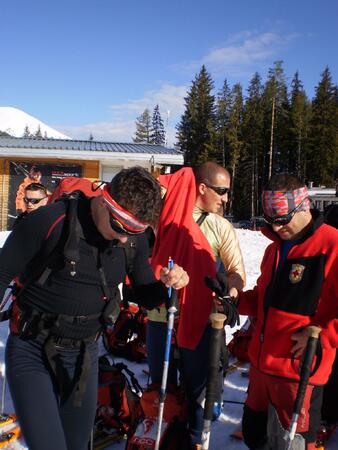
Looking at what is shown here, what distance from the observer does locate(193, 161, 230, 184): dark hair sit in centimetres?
323

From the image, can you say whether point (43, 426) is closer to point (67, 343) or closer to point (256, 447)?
point (67, 343)

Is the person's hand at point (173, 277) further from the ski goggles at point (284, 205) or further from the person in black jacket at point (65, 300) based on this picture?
the ski goggles at point (284, 205)

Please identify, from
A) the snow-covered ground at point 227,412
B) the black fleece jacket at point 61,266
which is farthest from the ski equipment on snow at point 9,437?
the black fleece jacket at point 61,266

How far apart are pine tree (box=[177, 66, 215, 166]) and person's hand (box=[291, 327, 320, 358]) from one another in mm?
42064

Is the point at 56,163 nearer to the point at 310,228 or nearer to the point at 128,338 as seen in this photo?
the point at 128,338

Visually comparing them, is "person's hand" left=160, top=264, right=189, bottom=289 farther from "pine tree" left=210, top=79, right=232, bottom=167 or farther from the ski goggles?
"pine tree" left=210, top=79, right=232, bottom=167

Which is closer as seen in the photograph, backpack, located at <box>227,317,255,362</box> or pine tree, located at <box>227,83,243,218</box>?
backpack, located at <box>227,317,255,362</box>

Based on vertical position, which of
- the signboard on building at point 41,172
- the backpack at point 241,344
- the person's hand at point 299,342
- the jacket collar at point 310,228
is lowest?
the backpack at point 241,344

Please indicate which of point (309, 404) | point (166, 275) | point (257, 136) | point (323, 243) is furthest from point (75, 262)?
point (257, 136)

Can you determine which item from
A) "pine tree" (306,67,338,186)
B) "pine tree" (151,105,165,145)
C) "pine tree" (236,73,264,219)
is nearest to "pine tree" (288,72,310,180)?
"pine tree" (306,67,338,186)

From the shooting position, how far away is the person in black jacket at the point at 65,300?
199 cm

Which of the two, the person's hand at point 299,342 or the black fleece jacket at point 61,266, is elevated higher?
the black fleece jacket at point 61,266

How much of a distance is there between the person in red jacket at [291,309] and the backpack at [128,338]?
267 centimetres

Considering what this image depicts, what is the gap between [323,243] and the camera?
2449 millimetres
